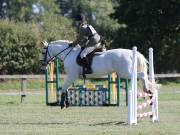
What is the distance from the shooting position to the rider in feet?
58.0

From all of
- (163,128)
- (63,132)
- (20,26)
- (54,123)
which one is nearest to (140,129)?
(163,128)

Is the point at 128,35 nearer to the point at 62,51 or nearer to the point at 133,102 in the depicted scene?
the point at 62,51

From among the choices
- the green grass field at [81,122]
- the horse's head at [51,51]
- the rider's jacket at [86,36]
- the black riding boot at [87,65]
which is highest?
the rider's jacket at [86,36]

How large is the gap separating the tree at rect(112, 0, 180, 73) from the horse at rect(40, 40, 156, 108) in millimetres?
25500

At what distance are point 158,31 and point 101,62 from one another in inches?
1090

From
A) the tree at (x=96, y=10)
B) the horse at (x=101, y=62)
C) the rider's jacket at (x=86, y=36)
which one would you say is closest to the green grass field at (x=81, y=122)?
the horse at (x=101, y=62)

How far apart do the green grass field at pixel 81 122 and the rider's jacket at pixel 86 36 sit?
197 centimetres

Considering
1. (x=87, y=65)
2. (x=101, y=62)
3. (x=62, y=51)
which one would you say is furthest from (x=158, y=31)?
(x=101, y=62)

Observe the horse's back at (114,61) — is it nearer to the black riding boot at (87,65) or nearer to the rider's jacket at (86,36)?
the black riding boot at (87,65)

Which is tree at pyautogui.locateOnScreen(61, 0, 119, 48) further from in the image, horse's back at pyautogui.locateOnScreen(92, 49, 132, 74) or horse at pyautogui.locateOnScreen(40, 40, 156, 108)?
horse's back at pyautogui.locateOnScreen(92, 49, 132, 74)

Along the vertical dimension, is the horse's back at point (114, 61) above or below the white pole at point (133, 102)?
above

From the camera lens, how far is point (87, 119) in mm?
17094

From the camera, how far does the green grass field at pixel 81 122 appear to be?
13.7 meters

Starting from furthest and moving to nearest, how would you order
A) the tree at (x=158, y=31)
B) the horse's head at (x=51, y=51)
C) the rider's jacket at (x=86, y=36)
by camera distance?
the tree at (x=158, y=31) → the horse's head at (x=51, y=51) → the rider's jacket at (x=86, y=36)
